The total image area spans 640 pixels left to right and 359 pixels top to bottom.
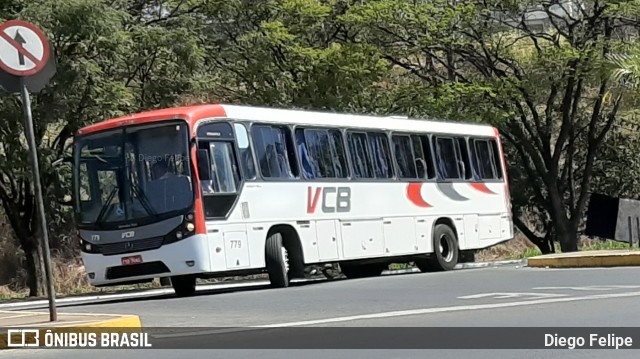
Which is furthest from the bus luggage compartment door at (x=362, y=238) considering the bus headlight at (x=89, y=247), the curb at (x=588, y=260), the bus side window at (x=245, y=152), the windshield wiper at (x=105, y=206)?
the bus headlight at (x=89, y=247)

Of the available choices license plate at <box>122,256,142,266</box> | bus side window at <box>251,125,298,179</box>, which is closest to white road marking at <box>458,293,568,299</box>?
bus side window at <box>251,125,298,179</box>

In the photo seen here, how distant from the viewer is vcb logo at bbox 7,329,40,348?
1080 cm

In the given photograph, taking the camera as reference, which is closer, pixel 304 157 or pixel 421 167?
pixel 304 157

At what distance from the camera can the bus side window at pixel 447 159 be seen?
24125mm

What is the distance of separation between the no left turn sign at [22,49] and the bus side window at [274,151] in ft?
25.2

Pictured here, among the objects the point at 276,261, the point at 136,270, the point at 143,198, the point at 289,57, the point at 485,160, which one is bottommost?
the point at 276,261

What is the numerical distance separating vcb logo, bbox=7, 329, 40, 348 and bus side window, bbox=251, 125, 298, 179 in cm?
839

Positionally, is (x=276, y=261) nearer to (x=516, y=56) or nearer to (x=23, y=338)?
(x=23, y=338)

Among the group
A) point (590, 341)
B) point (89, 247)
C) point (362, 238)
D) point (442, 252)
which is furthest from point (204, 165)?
point (590, 341)

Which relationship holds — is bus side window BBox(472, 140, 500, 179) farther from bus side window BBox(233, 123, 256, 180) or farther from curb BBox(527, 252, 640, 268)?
bus side window BBox(233, 123, 256, 180)

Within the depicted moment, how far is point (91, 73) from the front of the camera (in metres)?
24.7

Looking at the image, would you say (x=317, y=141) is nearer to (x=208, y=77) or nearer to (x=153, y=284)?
(x=208, y=77)

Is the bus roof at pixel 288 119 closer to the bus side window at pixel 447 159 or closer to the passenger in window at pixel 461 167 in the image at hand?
the bus side window at pixel 447 159

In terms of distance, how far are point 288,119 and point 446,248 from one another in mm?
→ 6132
